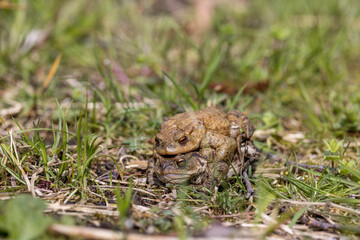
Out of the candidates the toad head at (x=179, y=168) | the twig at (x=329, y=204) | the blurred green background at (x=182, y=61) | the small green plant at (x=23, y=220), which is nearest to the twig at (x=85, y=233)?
the small green plant at (x=23, y=220)

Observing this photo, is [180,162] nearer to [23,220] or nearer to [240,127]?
[240,127]

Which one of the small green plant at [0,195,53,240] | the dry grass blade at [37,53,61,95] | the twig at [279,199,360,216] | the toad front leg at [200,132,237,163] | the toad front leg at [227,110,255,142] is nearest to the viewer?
the small green plant at [0,195,53,240]

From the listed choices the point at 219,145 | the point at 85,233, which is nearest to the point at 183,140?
the point at 219,145

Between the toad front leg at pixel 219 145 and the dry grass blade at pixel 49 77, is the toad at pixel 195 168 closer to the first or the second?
the toad front leg at pixel 219 145

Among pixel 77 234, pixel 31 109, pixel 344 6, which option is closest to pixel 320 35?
pixel 344 6

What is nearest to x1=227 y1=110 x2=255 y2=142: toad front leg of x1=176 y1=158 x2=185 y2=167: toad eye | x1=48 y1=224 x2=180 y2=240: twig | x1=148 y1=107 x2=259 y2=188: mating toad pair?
x1=148 y1=107 x2=259 y2=188: mating toad pair

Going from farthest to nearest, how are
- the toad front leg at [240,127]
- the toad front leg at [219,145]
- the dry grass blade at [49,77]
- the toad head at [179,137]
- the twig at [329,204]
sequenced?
the dry grass blade at [49,77], the toad front leg at [240,127], the toad front leg at [219,145], the toad head at [179,137], the twig at [329,204]

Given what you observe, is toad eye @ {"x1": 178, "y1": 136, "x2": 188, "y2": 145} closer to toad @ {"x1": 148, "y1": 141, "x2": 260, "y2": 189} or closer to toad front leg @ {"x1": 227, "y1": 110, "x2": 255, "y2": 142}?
toad @ {"x1": 148, "y1": 141, "x2": 260, "y2": 189}
